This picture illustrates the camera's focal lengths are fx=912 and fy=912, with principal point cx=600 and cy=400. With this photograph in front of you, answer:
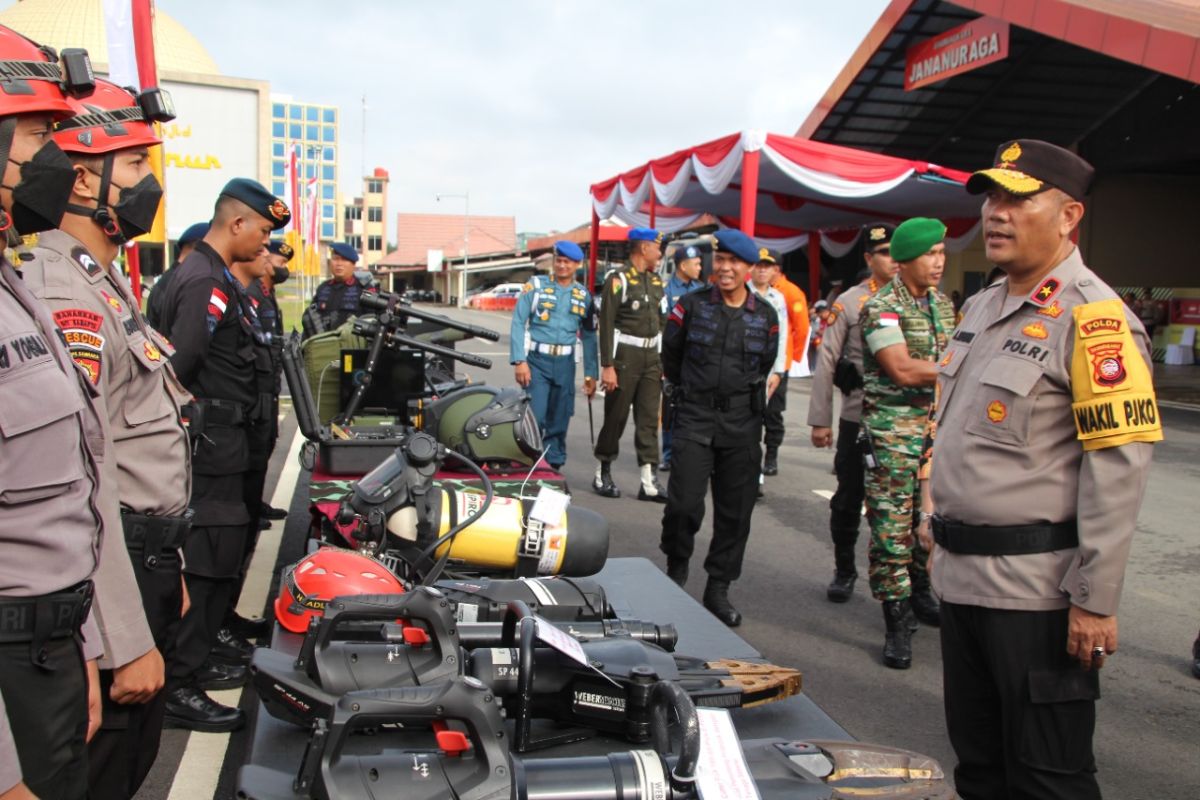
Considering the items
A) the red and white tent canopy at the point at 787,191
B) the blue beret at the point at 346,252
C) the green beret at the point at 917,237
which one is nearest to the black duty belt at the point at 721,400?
the green beret at the point at 917,237

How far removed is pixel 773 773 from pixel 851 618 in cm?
335

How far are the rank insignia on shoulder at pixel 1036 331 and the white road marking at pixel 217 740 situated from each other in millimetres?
2897

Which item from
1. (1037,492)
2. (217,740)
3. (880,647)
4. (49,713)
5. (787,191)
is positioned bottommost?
(217,740)

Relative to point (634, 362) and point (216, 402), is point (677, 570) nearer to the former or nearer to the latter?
point (216, 402)

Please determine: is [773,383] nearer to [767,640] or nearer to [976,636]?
[767,640]

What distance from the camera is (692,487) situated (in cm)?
472

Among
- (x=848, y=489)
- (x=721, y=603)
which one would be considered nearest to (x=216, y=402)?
(x=721, y=603)

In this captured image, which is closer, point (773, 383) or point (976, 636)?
point (976, 636)

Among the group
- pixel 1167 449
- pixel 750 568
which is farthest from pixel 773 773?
pixel 1167 449

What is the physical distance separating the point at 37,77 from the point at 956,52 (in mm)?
16884

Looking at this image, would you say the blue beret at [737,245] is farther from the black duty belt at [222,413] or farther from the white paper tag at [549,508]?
the black duty belt at [222,413]

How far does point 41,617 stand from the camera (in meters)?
1.47

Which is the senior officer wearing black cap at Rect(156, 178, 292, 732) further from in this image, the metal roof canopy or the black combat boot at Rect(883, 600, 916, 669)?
the metal roof canopy

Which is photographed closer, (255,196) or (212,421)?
(212,421)
